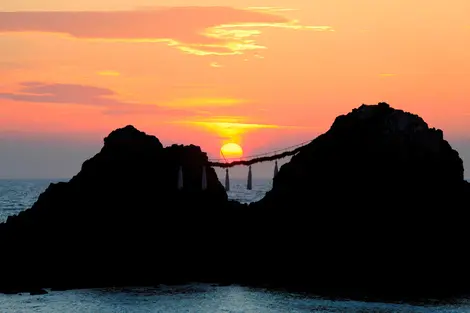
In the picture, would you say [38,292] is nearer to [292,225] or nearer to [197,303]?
[197,303]

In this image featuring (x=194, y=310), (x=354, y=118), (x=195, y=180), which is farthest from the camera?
(x=195, y=180)

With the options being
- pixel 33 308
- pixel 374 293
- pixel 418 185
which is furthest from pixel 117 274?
pixel 418 185

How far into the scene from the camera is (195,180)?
3575 inches

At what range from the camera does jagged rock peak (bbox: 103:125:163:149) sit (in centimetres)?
8725

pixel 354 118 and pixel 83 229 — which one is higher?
pixel 354 118

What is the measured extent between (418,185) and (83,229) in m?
31.8

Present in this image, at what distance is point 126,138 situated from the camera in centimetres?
8756

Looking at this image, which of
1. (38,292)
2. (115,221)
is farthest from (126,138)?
(38,292)

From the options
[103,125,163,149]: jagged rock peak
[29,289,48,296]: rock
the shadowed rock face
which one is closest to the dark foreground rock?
the shadowed rock face

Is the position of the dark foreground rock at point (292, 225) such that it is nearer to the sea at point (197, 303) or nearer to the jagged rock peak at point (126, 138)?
the jagged rock peak at point (126, 138)

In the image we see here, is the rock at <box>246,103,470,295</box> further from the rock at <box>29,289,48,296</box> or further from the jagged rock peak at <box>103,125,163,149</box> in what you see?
the rock at <box>29,289,48,296</box>

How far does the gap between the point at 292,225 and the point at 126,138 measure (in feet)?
62.6

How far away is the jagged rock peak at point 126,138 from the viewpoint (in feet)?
286

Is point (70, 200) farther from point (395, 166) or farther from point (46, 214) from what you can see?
point (395, 166)
